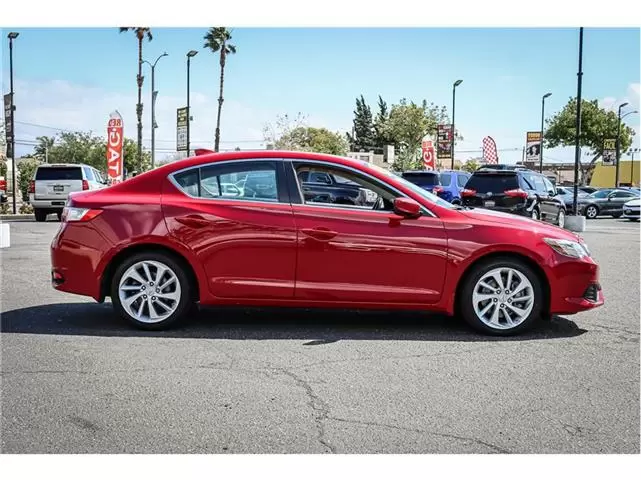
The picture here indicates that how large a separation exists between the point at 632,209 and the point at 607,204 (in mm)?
2348

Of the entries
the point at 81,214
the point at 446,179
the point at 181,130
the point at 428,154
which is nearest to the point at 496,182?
the point at 446,179

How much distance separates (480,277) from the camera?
20.7 feet

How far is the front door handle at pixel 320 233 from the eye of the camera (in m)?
6.25

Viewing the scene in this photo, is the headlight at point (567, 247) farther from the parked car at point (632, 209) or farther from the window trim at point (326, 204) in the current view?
the parked car at point (632, 209)

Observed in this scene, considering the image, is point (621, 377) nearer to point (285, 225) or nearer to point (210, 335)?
point (285, 225)

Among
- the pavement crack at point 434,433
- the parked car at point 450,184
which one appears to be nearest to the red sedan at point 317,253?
the pavement crack at point 434,433

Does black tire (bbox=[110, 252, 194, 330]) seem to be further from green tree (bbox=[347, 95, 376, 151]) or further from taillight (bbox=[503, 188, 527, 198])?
green tree (bbox=[347, 95, 376, 151])

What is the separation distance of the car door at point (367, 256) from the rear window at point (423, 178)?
14819 mm

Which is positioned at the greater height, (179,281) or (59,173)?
(59,173)

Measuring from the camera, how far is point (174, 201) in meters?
6.40

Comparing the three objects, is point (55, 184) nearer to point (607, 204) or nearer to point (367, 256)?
point (367, 256)

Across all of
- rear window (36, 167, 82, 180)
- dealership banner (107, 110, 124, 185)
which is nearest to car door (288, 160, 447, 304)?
rear window (36, 167, 82, 180)

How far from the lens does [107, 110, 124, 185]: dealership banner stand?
1134 inches

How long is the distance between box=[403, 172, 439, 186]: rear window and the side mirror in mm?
14775
